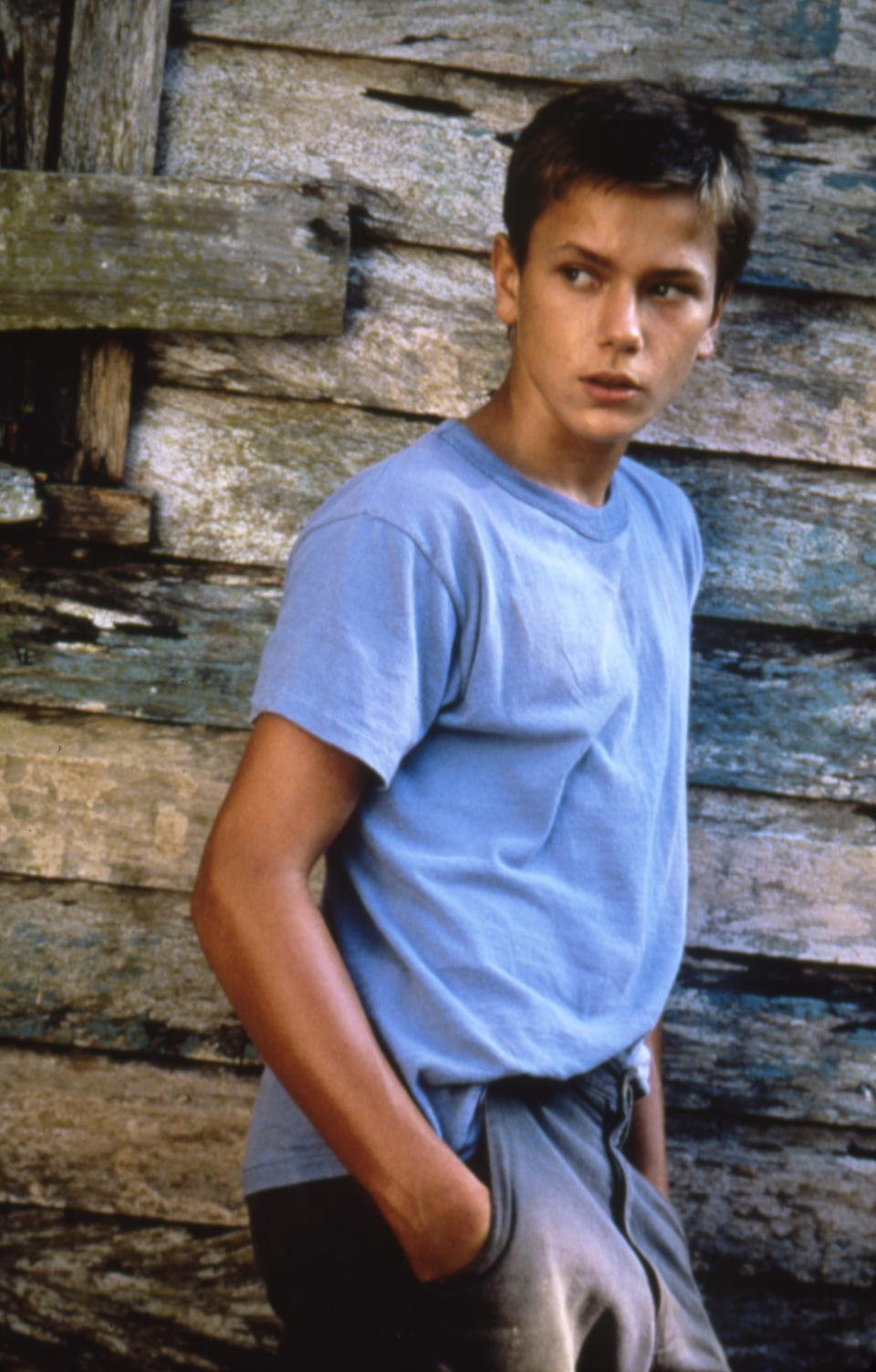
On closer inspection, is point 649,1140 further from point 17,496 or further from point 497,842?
point 17,496

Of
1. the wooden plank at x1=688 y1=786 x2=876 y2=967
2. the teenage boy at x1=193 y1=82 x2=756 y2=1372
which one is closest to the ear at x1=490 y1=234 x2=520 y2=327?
the teenage boy at x1=193 y1=82 x2=756 y2=1372

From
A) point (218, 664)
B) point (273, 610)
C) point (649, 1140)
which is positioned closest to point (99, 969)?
point (218, 664)

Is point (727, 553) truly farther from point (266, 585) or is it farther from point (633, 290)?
point (266, 585)

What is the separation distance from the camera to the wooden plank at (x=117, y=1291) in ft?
5.95

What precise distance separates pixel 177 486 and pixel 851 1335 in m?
1.72

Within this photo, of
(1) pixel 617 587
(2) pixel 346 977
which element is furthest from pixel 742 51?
(2) pixel 346 977

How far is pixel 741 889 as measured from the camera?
6.00 ft

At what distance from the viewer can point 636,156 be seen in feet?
4.20

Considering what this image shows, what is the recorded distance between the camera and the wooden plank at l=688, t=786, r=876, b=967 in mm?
1819

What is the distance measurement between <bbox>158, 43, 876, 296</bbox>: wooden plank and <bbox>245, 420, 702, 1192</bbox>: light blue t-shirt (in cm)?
57

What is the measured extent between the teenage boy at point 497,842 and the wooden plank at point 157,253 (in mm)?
356

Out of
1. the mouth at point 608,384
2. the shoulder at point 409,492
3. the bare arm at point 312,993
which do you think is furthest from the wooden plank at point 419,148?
the bare arm at point 312,993

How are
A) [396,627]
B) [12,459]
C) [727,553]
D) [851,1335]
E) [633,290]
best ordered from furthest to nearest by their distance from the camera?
[851,1335] → [727,553] → [12,459] → [633,290] → [396,627]

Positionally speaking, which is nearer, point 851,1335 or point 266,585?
point 266,585
